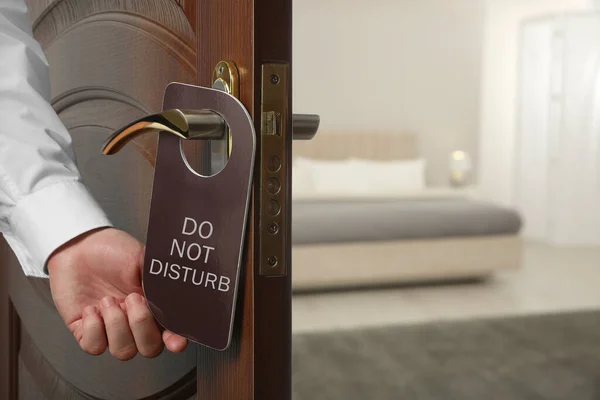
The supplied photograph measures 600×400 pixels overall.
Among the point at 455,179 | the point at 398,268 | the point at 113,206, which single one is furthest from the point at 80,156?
the point at 455,179

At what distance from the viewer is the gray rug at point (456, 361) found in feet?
8.95

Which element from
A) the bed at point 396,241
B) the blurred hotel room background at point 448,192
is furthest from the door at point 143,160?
the bed at point 396,241

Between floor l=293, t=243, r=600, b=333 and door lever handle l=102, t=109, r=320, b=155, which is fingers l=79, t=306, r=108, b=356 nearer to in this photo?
door lever handle l=102, t=109, r=320, b=155

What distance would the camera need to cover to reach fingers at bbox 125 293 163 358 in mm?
638

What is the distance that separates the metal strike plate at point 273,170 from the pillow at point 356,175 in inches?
196

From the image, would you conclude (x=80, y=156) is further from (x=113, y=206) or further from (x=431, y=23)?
(x=431, y=23)

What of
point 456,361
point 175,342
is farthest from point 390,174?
point 175,342

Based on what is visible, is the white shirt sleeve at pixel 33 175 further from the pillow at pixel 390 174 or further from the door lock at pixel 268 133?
the pillow at pixel 390 174

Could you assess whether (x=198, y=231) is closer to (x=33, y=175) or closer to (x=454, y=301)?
(x=33, y=175)

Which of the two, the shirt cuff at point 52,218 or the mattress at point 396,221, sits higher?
the shirt cuff at point 52,218

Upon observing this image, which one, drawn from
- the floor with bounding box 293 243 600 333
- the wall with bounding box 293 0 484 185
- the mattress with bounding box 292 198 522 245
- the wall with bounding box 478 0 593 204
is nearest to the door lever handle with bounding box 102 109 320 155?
the floor with bounding box 293 243 600 333

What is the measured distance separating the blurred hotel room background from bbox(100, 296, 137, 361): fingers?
2.30 m

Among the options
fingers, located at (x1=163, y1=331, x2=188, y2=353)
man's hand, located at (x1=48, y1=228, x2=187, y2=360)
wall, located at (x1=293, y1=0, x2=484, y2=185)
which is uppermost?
wall, located at (x1=293, y1=0, x2=484, y2=185)

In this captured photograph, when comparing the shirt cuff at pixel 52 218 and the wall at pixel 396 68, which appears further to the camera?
the wall at pixel 396 68
